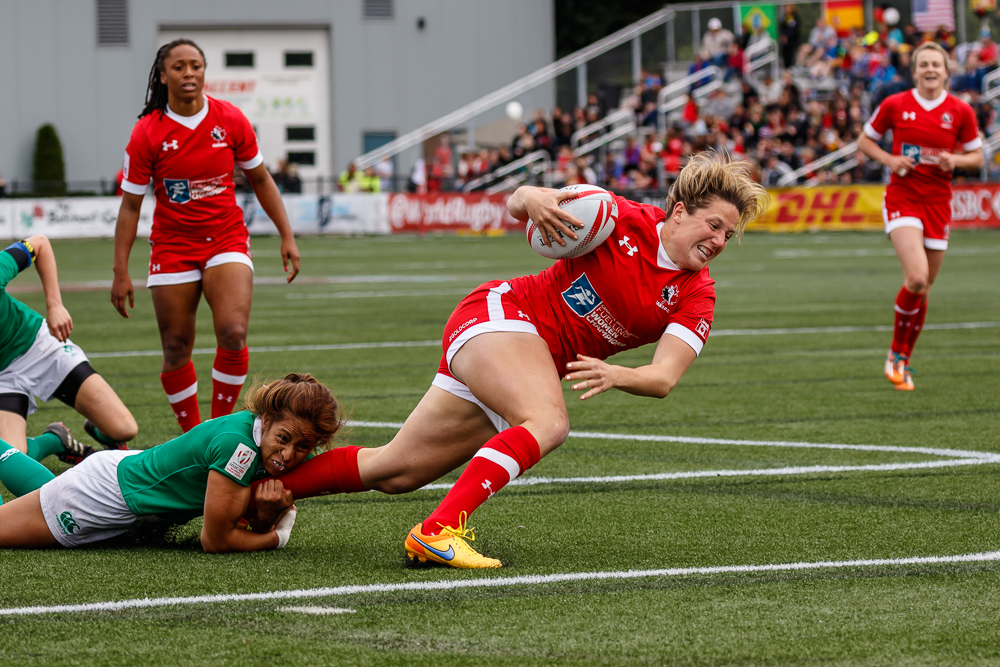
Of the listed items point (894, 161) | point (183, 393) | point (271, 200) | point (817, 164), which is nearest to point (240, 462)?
point (183, 393)

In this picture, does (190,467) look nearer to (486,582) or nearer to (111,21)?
(486,582)

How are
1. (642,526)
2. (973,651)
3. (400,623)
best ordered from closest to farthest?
(973,651) < (400,623) < (642,526)

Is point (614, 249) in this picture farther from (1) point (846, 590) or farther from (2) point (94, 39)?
(2) point (94, 39)

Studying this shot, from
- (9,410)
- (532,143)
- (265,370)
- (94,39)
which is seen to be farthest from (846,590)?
(94,39)

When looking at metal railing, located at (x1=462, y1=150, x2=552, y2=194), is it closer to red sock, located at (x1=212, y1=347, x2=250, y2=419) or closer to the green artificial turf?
the green artificial turf

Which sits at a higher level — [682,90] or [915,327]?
[682,90]

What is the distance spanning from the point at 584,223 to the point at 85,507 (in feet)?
6.74

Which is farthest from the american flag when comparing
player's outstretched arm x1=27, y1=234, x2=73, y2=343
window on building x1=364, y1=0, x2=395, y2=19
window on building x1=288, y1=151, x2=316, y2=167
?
player's outstretched arm x1=27, y1=234, x2=73, y2=343

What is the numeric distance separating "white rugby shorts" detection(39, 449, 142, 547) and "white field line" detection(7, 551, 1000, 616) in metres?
0.78

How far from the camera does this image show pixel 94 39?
40875 mm

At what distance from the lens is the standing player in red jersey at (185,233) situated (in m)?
6.87

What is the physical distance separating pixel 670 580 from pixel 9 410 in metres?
3.25

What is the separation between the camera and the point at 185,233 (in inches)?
273

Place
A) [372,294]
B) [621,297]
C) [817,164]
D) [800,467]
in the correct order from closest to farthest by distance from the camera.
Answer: [621,297] < [800,467] < [372,294] < [817,164]
